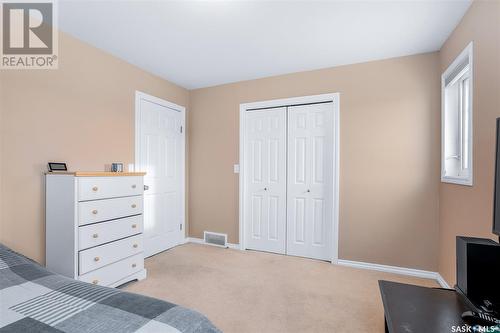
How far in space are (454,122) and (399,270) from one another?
1.67 meters

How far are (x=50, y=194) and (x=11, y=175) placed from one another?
29 cm

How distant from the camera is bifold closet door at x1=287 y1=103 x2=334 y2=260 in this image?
3059mm

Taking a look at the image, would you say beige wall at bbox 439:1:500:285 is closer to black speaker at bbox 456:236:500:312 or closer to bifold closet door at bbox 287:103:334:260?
black speaker at bbox 456:236:500:312

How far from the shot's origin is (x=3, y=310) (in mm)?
909

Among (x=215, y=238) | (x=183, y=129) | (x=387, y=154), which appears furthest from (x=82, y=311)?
(x=183, y=129)

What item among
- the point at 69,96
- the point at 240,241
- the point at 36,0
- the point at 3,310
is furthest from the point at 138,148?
the point at 3,310

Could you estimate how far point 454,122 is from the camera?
7.88 ft

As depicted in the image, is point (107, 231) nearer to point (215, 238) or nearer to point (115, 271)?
point (115, 271)

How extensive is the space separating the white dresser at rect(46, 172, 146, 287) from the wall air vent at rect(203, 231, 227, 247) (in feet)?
4.58

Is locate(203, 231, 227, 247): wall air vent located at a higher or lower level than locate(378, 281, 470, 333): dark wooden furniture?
lower

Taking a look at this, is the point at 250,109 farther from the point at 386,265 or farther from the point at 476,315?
the point at 476,315

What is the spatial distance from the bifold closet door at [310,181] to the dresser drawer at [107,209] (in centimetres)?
190

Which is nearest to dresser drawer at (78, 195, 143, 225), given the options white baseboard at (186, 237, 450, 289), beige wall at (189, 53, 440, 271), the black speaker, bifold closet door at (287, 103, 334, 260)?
bifold closet door at (287, 103, 334, 260)

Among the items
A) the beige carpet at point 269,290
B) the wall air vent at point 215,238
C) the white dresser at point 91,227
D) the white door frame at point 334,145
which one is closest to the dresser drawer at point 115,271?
the white dresser at point 91,227
